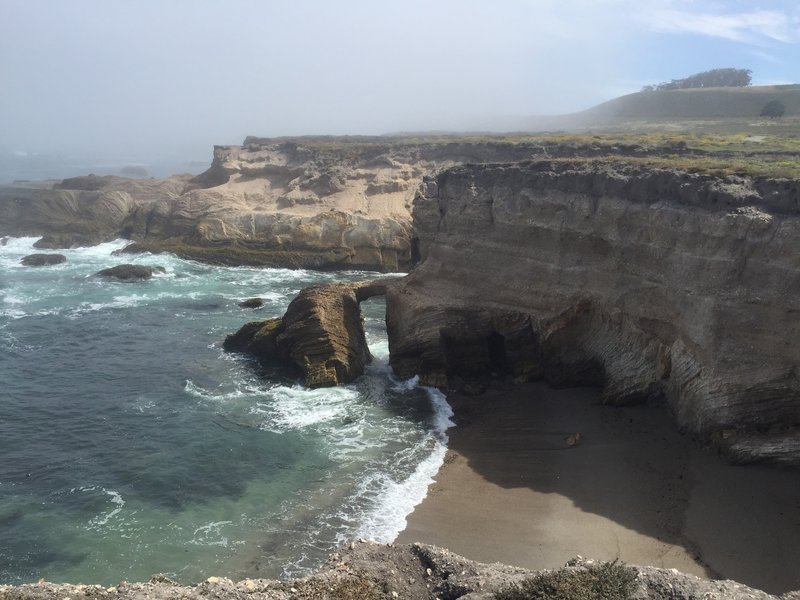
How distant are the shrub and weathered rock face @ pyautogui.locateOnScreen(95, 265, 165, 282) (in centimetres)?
3882

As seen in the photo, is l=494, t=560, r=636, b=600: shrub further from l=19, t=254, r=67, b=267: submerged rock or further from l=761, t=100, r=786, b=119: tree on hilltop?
l=761, t=100, r=786, b=119: tree on hilltop

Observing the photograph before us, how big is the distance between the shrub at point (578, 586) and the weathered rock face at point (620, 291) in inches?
372

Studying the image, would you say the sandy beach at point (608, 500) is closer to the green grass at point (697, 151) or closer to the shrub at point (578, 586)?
the shrub at point (578, 586)

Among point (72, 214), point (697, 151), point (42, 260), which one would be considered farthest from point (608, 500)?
point (72, 214)

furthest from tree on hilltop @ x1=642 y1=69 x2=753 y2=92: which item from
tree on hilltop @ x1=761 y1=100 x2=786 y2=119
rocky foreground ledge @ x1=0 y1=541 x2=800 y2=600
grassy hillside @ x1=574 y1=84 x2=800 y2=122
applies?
rocky foreground ledge @ x1=0 y1=541 x2=800 y2=600

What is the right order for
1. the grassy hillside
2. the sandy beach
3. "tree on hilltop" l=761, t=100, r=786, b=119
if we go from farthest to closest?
the grassy hillside
"tree on hilltop" l=761, t=100, r=786, b=119
the sandy beach

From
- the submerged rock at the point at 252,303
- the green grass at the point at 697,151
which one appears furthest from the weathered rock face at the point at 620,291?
the submerged rock at the point at 252,303

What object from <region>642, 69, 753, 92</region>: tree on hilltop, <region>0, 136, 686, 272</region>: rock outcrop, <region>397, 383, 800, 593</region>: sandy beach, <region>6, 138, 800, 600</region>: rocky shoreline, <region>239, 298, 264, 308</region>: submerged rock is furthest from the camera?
<region>642, 69, 753, 92</region>: tree on hilltop

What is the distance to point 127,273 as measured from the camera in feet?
145

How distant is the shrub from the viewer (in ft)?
34.7

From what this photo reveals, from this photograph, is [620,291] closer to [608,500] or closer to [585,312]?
[585,312]

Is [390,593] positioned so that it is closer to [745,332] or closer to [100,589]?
[100,589]

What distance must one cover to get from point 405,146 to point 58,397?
41267 millimetres

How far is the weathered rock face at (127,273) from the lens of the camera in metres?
44.0
